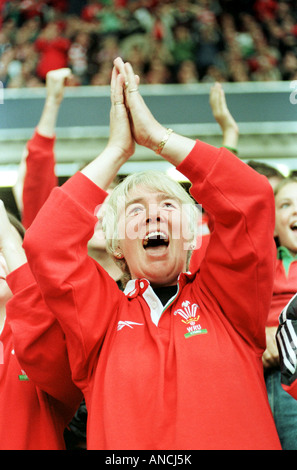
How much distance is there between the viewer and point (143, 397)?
3.28ft

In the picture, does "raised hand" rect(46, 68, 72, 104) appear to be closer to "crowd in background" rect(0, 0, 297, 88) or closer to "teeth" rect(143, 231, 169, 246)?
"teeth" rect(143, 231, 169, 246)

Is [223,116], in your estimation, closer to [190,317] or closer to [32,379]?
[190,317]

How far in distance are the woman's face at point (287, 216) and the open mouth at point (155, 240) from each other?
498mm

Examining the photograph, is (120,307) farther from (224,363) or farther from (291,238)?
A: (291,238)

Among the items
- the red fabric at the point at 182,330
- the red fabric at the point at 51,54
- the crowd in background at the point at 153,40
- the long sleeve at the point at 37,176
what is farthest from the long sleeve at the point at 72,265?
the red fabric at the point at 51,54

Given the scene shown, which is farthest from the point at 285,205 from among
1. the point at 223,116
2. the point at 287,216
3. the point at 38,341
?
the point at 38,341

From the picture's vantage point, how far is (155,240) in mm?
1240

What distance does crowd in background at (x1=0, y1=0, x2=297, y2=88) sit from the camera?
4.18 metres

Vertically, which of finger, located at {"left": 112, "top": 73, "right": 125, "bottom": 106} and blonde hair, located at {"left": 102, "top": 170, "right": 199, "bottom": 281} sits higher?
finger, located at {"left": 112, "top": 73, "right": 125, "bottom": 106}

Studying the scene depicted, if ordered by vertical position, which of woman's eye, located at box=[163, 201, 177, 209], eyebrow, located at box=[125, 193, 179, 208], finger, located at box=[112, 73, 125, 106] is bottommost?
woman's eye, located at box=[163, 201, 177, 209]

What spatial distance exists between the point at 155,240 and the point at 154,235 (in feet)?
0.21

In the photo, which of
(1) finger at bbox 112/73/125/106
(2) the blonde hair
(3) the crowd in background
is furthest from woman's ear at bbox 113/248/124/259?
(3) the crowd in background

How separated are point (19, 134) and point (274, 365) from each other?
8.71 ft

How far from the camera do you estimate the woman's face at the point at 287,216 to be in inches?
62.1
